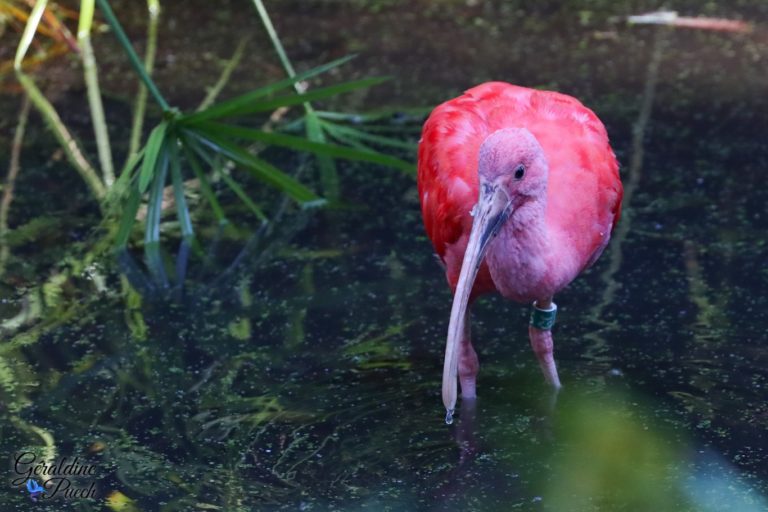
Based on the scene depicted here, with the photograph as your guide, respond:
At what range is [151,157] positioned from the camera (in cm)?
407

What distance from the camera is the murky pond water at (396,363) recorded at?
293 cm

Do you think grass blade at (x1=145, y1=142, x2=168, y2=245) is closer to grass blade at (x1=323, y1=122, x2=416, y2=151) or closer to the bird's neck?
grass blade at (x1=323, y1=122, x2=416, y2=151)

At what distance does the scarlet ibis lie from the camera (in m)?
2.73

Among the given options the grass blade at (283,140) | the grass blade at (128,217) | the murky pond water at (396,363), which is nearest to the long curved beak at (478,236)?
the murky pond water at (396,363)

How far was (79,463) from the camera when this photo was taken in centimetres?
302

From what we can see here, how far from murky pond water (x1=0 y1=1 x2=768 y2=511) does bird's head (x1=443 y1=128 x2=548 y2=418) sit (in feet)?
1.48

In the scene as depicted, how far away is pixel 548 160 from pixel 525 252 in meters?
0.34

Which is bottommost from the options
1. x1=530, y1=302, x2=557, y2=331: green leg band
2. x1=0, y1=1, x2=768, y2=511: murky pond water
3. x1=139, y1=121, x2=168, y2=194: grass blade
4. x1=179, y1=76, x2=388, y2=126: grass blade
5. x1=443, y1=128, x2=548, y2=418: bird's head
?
x1=0, y1=1, x2=768, y2=511: murky pond water

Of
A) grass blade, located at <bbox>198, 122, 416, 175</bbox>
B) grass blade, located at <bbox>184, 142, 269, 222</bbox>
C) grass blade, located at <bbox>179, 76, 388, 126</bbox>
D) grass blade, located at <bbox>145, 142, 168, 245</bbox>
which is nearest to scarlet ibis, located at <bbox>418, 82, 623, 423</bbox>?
grass blade, located at <bbox>179, 76, 388, 126</bbox>

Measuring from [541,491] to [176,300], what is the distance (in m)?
1.56

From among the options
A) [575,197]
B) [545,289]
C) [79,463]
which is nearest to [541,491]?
[545,289]

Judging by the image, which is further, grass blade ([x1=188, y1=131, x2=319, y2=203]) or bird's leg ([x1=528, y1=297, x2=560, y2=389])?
grass blade ([x1=188, y1=131, x2=319, y2=203])

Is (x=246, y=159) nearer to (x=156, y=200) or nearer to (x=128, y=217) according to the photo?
(x=156, y=200)

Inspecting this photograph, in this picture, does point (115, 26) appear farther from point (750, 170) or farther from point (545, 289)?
point (750, 170)
